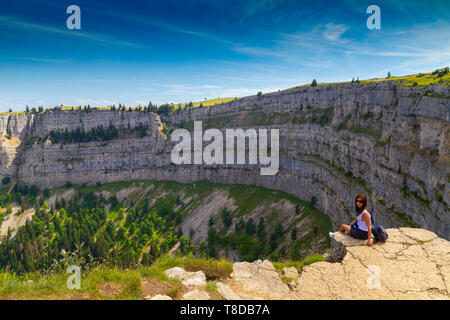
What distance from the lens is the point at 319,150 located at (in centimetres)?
6475

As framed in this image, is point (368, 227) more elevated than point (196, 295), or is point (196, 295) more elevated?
point (368, 227)

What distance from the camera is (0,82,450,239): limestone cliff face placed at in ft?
78.2

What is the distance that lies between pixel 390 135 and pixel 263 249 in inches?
1479

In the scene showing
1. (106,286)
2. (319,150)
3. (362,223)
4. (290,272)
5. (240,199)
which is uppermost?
(319,150)

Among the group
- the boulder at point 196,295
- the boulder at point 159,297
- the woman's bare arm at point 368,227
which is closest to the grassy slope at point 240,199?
the woman's bare arm at point 368,227

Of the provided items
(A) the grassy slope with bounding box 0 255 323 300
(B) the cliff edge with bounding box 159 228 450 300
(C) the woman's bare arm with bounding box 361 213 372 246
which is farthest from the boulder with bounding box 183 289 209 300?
(C) the woman's bare arm with bounding box 361 213 372 246

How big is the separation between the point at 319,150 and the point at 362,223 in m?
55.0

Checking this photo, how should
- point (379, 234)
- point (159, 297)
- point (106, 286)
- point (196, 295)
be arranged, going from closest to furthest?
point (159, 297), point (196, 295), point (106, 286), point (379, 234)

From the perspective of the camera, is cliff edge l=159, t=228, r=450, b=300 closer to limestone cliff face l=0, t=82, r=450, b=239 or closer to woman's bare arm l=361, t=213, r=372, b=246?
woman's bare arm l=361, t=213, r=372, b=246

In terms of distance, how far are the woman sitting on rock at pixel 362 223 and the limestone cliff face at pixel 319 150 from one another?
1182cm

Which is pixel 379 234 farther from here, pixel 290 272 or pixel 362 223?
pixel 290 272

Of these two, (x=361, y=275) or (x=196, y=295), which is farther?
(x=361, y=275)

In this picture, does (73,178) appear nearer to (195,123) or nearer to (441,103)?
(195,123)

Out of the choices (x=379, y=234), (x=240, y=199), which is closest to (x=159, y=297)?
(x=379, y=234)
